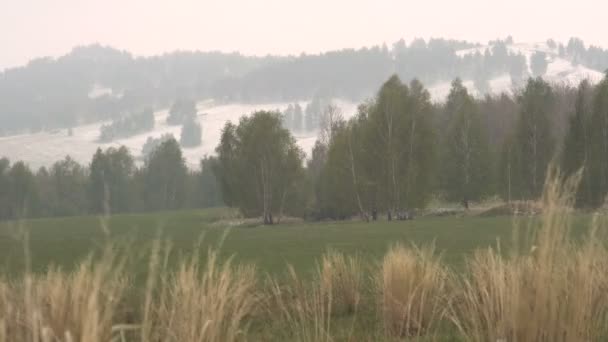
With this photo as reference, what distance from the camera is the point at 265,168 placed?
4559cm

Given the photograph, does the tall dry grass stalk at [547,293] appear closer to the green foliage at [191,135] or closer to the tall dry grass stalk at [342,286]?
the tall dry grass stalk at [342,286]

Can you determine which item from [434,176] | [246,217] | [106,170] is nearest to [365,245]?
[434,176]

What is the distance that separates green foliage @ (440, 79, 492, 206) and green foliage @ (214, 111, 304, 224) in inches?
411

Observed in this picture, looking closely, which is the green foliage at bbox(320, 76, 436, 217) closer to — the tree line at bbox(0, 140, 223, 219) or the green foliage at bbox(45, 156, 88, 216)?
the tree line at bbox(0, 140, 223, 219)

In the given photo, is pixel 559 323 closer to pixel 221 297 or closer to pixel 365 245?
pixel 221 297

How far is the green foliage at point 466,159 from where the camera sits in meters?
43.1

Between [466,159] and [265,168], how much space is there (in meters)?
13.9

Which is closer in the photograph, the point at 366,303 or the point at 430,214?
the point at 366,303

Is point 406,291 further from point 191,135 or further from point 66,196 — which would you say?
point 191,135

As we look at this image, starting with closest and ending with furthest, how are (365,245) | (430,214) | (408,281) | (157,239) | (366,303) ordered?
1. (157,239)
2. (408,281)
3. (366,303)
4. (365,245)
5. (430,214)

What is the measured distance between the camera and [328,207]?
46406mm

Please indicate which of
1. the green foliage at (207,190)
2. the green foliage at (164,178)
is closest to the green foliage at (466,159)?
the green foliage at (207,190)

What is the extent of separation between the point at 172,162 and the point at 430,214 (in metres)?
52.8

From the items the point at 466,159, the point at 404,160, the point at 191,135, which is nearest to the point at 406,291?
the point at 404,160
